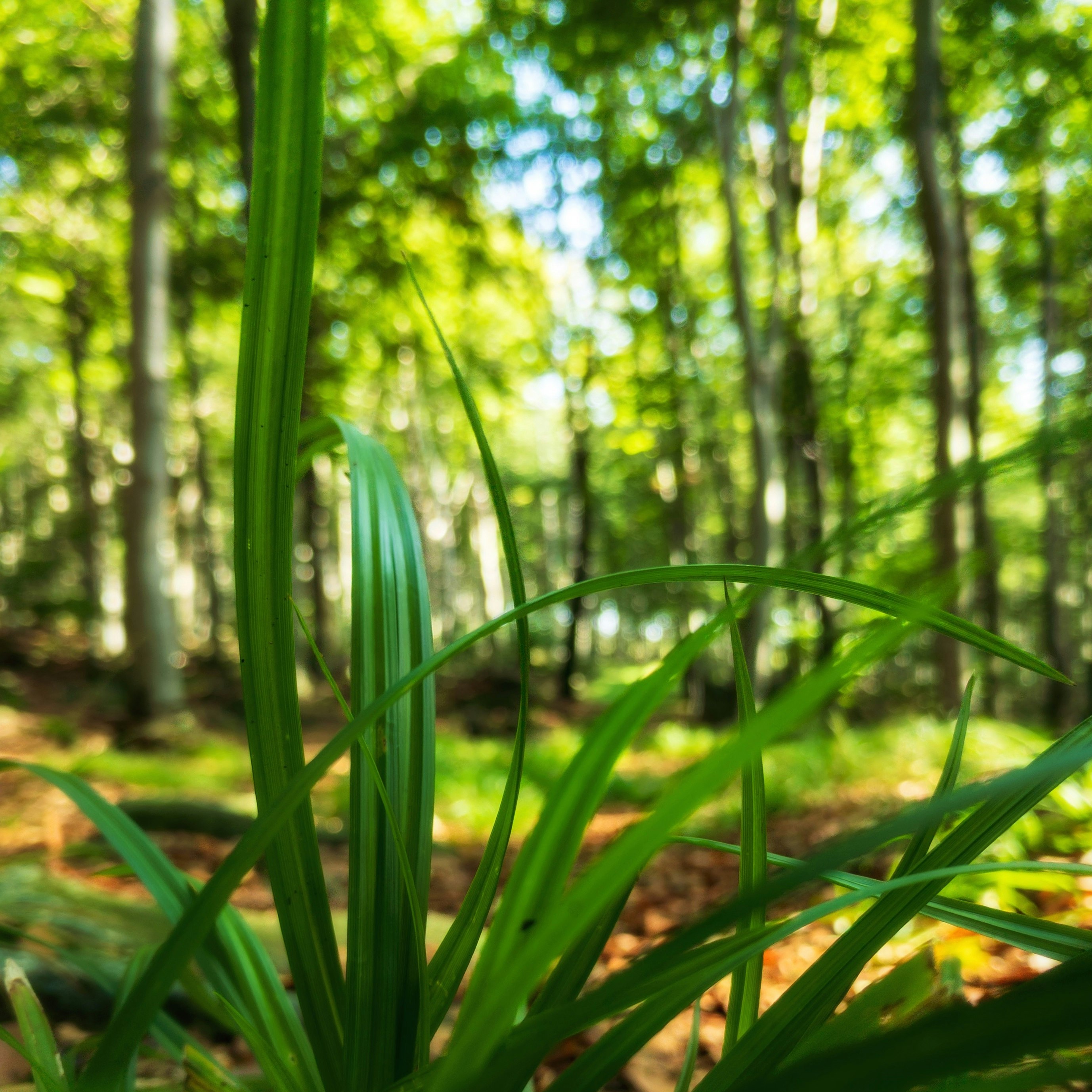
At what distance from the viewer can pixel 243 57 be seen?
492 cm

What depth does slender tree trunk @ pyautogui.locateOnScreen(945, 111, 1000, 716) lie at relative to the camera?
23.1ft

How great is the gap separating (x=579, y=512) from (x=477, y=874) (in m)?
10.0

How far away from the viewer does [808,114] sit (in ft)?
22.7

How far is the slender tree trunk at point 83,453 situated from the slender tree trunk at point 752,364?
21.6ft

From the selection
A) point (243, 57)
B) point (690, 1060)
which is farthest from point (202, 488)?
point (690, 1060)

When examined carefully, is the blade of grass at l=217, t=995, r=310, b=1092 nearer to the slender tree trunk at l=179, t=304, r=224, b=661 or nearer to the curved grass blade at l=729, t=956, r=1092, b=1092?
the curved grass blade at l=729, t=956, r=1092, b=1092

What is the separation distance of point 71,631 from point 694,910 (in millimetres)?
18014

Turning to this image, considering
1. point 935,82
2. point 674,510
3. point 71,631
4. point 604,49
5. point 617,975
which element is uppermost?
point 604,49

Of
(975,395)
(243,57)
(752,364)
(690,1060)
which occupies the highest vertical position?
(243,57)

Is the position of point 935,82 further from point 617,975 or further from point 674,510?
point 674,510

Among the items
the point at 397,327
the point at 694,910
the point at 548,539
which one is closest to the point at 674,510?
the point at 397,327

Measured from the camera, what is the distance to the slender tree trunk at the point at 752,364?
203 inches

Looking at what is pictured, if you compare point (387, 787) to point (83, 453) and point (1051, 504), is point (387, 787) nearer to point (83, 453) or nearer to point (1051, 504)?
point (1051, 504)

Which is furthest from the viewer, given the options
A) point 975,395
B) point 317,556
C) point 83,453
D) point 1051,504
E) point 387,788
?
point 83,453
